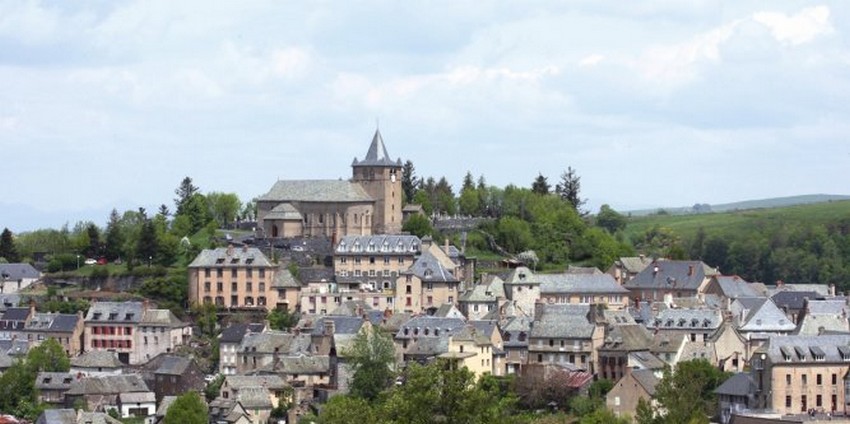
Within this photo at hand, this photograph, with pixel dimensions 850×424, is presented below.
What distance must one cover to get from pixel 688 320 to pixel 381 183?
37.9 meters

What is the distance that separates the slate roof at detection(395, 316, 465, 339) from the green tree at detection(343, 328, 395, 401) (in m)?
5.62

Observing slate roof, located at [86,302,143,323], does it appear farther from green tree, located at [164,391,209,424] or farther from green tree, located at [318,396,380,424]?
green tree, located at [318,396,380,424]

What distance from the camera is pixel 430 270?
393ft

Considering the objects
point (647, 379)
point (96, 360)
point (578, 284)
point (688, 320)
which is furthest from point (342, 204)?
point (647, 379)

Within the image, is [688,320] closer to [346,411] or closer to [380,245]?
[380,245]

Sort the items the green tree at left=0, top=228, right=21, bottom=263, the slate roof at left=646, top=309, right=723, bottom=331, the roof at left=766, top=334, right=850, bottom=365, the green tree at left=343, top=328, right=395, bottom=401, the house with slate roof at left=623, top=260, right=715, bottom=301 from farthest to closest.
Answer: the green tree at left=0, top=228, right=21, bottom=263
the house with slate roof at left=623, top=260, right=715, bottom=301
the slate roof at left=646, top=309, right=723, bottom=331
the green tree at left=343, top=328, right=395, bottom=401
the roof at left=766, top=334, right=850, bottom=365

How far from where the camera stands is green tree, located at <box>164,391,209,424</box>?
318 ft

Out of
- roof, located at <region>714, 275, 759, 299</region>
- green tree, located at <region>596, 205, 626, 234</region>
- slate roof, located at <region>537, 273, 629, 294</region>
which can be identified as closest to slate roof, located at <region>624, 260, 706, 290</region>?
roof, located at <region>714, 275, 759, 299</region>

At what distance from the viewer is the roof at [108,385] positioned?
105 m

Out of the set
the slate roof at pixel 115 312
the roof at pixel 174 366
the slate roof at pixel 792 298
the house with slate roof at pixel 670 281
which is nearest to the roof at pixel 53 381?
the roof at pixel 174 366

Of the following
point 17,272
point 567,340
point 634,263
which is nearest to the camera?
point 567,340

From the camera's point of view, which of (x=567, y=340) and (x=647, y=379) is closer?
(x=647, y=379)

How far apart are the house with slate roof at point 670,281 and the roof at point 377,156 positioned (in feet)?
72.7

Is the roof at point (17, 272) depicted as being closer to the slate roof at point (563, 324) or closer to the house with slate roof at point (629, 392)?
the slate roof at point (563, 324)
